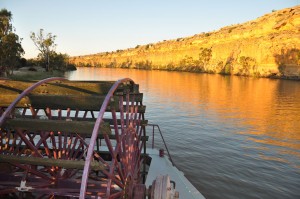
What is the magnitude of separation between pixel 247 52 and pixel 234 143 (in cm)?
7907

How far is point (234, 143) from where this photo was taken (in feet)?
64.9

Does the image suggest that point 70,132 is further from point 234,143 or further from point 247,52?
point 247,52

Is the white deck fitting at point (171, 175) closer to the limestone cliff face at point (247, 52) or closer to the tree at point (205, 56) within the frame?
the limestone cliff face at point (247, 52)

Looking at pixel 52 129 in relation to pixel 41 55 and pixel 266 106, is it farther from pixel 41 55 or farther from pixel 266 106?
pixel 41 55

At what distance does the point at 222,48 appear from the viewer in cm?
10575

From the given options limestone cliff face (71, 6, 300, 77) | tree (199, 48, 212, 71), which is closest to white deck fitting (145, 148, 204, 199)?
limestone cliff face (71, 6, 300, 77)

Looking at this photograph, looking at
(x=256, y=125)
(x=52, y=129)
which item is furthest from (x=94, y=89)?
(x=256, y=125)

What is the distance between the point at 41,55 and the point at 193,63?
195 feet

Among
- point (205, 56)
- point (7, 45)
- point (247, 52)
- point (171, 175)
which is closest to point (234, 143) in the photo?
point (171, 175)

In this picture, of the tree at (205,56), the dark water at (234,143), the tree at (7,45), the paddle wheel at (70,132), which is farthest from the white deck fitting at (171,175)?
the tree at (205,56)

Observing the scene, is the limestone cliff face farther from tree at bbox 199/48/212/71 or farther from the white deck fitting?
the white deck fitting

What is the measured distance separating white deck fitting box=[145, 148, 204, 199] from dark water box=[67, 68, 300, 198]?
1.96 meters

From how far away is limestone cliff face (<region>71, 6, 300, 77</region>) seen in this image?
78.1 m

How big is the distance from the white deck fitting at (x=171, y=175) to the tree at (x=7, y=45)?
39.6 m
